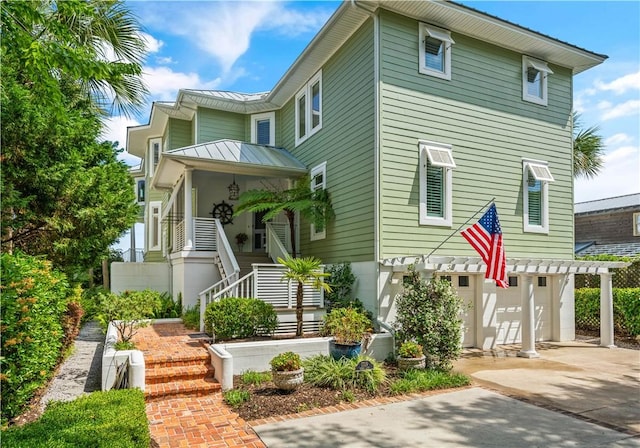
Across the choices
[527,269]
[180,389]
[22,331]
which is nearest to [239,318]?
[180,389]

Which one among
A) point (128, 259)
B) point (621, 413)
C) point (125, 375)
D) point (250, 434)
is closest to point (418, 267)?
point (621, 413)

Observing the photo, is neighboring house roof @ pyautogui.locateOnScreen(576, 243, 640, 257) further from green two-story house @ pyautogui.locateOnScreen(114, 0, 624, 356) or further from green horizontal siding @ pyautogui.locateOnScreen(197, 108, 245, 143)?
green horizontal siding @ pyautogui.locateOnScreen(197, 108, 245, 143)

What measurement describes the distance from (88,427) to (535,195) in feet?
38.5

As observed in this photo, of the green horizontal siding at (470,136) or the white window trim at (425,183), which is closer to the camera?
the green horizontal siding at (470,136)

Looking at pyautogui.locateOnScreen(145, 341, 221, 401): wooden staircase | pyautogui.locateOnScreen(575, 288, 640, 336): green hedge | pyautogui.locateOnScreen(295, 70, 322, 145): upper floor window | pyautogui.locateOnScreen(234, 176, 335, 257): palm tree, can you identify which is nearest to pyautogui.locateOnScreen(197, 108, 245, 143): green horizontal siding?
pyautogui.locateOnScreen(295, 70, 322, 145): upper floor window

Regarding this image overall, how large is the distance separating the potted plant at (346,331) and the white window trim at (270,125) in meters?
8.44

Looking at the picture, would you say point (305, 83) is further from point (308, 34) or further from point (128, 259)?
point (128, 259)

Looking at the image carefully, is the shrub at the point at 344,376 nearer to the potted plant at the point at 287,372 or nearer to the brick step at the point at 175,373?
the potted plant at the point at 287,372

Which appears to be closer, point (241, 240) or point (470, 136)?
point (470, 136)

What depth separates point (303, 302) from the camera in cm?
987

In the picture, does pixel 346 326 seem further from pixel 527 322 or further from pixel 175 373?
pixel 527 322

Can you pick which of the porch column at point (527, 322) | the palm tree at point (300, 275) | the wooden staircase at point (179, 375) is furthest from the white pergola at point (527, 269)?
the wooden staircase at point (179, 375)

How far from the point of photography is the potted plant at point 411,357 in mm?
8109

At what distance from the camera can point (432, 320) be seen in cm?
835
